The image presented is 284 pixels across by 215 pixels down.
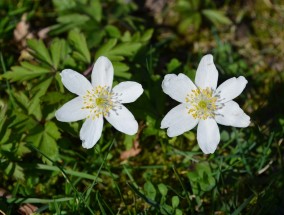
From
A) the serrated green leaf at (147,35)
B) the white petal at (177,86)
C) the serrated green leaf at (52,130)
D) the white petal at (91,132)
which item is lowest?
the serrated green leaf at (52,130)

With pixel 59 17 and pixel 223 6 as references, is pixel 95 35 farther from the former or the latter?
pixel 223 6

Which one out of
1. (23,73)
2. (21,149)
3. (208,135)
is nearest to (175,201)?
(208,135)

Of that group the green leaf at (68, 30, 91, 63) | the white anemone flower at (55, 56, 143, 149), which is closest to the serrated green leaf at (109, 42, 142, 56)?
the green leaf at (68, 30, 91, 63)

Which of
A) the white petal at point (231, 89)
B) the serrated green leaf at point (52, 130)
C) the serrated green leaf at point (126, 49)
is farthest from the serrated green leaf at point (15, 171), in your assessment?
the white petal at point (231, 89)

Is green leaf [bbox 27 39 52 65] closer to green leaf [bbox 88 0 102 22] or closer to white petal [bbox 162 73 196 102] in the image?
green leaf [bbox 88 0 102 22]

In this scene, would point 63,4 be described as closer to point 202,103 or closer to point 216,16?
point 216,16

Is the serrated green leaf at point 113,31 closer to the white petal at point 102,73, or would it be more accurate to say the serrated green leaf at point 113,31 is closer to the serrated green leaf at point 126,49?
the serrated green leaf at point 126,49

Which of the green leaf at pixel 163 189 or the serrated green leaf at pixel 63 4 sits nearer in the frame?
the green leaf at pixel 163 189
